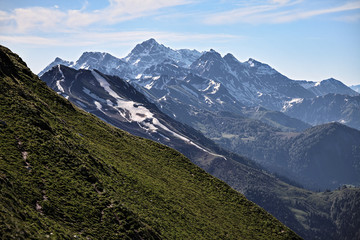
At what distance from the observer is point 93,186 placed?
47.7m

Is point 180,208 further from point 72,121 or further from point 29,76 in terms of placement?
point 29,76

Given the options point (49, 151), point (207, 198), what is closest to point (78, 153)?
point (49, 151)

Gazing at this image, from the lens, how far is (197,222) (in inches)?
2272

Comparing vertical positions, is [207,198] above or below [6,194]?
above

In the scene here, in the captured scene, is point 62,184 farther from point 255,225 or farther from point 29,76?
point 29,76

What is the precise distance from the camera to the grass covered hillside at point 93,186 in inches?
1462

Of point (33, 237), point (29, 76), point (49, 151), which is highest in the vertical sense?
point (29, 76)

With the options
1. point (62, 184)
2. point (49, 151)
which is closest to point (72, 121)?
point (49, 151)

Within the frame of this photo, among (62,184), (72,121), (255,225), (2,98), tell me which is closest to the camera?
(62,184)

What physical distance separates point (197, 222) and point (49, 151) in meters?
25.6

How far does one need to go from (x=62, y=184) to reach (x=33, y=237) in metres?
13.3

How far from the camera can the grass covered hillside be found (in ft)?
122

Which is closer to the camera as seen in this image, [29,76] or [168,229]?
[168,229]

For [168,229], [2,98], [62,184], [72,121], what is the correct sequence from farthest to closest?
[72,121]
[2,98]
[168,229]
[62,184]
